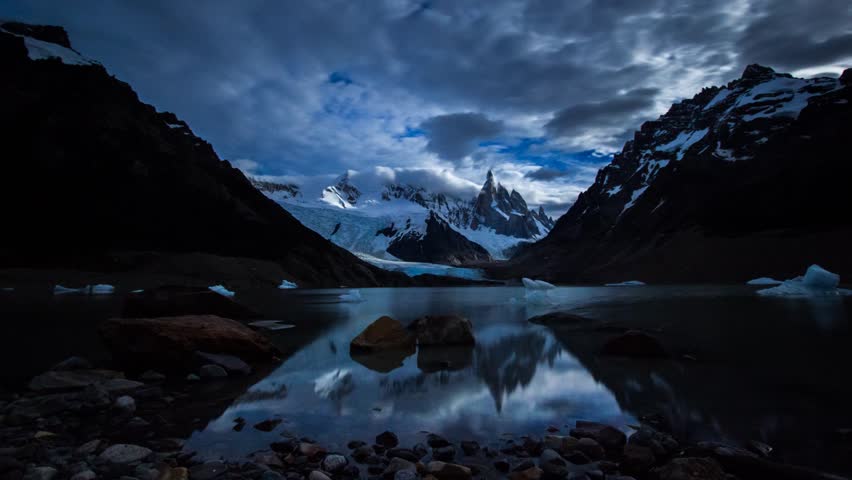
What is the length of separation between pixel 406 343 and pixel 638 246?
143200mm

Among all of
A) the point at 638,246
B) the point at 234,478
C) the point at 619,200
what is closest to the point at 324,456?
the point at 234,478

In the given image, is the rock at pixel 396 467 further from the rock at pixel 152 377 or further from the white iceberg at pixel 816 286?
the white iceberg at pixel 816 286

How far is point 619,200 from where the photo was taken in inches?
7721

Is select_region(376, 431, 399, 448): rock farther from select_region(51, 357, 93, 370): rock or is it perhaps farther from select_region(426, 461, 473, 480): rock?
select_region(51, 357, 93, 370): rock

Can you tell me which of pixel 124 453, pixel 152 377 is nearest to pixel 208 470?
pixel 124 453

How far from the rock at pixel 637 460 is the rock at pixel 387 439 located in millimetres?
2828

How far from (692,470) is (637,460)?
695 millimetres

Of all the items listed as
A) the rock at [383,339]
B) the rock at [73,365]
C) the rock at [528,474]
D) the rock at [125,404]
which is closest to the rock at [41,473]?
the rock at [125,404]

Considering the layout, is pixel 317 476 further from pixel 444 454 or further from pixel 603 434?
pixel 603 434

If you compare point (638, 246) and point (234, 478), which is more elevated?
point (638, 246)

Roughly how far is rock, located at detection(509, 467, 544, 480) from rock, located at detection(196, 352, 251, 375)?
7.64m

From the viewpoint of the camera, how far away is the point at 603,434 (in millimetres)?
5840

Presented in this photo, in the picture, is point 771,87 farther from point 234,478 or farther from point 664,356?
point 234,478

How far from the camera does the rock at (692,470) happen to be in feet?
14.4
